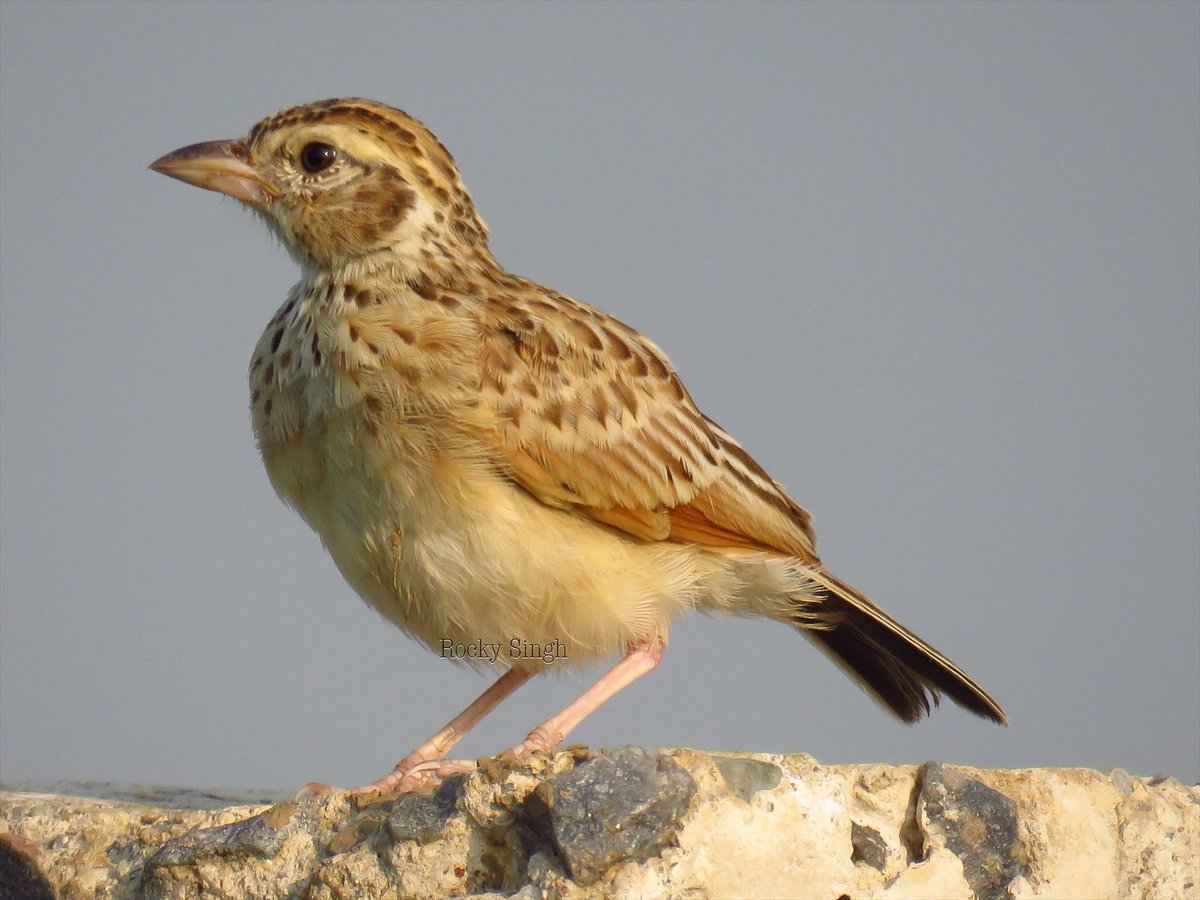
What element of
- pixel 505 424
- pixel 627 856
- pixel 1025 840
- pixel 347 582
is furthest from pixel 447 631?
pixel 1025 840

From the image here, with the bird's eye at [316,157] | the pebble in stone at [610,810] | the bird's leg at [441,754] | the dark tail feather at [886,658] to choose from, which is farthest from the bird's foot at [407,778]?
the bird's eye at [316,157]

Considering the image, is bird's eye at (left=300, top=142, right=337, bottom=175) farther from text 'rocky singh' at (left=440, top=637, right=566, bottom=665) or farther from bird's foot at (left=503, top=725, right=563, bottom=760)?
bird's foot at (left=503, top=725, right=563, bottom=760)

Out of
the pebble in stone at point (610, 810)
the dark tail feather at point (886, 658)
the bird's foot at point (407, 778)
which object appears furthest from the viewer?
the dark tail feather at point (886, 658)

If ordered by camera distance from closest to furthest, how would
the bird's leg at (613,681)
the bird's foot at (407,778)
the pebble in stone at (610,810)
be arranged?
1. the pebble in stone at (610,810)
2. the bird's foot at (407,778)
3. the bird's leg at (613,681)

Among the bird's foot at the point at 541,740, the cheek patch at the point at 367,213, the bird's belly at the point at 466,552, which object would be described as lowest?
the bird's foot at the point at 541,740

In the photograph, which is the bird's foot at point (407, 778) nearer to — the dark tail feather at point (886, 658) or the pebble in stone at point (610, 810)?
the pebble in stone at point (610, 810)

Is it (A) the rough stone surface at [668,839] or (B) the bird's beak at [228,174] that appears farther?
(B) the bird's beak at [228,174]

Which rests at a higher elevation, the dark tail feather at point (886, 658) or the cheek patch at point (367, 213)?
the cheek patch at point (367, 213)

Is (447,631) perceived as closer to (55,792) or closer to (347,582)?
(347,582)

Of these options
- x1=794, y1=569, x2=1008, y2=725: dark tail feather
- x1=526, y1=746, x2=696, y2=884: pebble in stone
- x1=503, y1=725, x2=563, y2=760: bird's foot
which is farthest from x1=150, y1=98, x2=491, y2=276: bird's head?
x1=526, y1=746, x2=696, y2=884: pebble in stone
